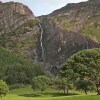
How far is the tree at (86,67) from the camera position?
9556cm

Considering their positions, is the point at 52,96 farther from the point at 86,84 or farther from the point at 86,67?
the point at 86,67

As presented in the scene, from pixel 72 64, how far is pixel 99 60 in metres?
8.10

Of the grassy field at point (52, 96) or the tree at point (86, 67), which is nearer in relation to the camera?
the grassy field at point (52, 96)

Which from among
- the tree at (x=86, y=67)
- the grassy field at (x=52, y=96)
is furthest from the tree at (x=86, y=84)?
the grassy field at (x=52, y=96)

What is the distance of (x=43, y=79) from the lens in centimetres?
16325

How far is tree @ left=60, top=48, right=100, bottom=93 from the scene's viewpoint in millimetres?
95562

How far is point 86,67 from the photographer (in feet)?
314

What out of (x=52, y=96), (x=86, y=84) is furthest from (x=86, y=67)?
(x=52, y=96)

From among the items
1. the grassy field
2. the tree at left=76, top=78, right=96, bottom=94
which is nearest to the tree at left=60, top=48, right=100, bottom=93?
the tree at left=76, top=78, right=96, bottom=94

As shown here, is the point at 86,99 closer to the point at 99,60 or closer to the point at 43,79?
the point at 99,60

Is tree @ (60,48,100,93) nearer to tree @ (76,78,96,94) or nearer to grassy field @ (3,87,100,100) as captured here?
tree @ (76,78,96,94)

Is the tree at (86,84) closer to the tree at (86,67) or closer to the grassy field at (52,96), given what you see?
the tree at (86,67)

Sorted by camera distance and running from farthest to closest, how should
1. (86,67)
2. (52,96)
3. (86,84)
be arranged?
(52,96), (86,84), (86,67)

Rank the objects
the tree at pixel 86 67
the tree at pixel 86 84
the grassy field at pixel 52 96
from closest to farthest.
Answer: the grassy field at pixel 52 96
the tree at pixel 86 67
the tree at pixel 86 84
